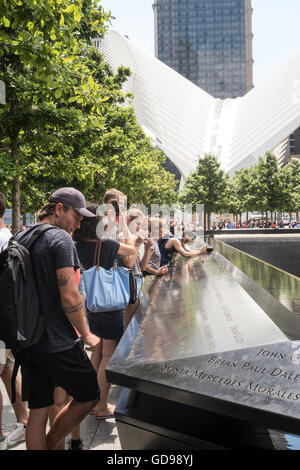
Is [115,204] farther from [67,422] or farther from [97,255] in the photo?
[67,422]

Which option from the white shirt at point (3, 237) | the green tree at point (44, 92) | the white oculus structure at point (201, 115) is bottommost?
the white shirt at point (3, 237)

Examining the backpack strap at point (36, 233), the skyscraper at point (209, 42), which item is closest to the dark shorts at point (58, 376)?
the backpack strap at point (36, 233)

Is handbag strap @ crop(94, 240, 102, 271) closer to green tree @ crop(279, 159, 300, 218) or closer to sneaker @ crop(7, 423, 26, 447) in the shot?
sneaker @ crop(7, 423, 26, 447)

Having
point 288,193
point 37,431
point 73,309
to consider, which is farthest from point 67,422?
point 288,193

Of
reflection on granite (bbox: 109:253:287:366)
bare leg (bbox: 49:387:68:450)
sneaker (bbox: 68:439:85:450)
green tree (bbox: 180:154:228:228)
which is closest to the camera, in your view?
reflection on granite (bbox: 109:253:287:366)

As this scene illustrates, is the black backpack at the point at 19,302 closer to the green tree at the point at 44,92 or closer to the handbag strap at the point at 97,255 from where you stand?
the handbag strap at the point at 97,255

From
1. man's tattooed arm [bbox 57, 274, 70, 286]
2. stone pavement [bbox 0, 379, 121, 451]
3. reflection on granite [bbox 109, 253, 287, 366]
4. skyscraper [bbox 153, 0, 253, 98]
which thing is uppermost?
skyscraper [bbox 153, 0, 253, 98]

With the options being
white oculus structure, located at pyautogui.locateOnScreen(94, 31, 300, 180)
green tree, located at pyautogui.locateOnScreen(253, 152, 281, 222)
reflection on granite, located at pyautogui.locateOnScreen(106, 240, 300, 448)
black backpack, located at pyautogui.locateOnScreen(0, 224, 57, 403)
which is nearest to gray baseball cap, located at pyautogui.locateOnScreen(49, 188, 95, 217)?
black backpack, located at pyautogui.locateOnScreen(0, 224, 57, 403)

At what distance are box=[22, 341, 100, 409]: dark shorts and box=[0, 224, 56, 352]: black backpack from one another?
14 cm

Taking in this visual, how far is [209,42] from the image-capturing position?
142 m

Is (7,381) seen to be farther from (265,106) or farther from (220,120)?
(220,120)

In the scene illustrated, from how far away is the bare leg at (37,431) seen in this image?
2.36 m

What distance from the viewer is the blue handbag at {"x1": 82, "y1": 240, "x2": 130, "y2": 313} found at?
3314 millimetres

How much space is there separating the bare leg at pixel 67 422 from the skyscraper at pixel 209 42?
147 meters
